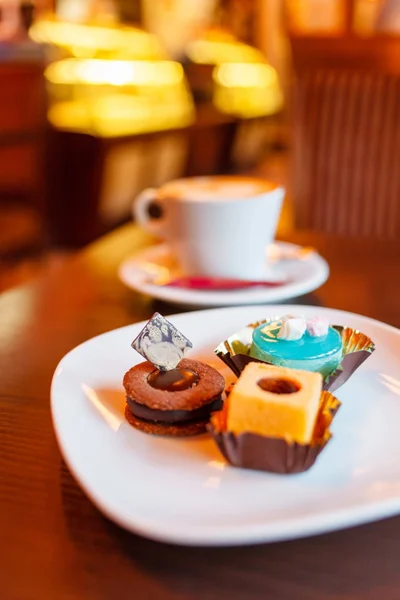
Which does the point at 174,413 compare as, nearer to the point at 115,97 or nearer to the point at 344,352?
the point at 344,352

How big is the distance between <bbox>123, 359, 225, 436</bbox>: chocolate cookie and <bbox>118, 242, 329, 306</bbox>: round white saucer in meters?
0.30

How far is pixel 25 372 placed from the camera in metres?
0.63

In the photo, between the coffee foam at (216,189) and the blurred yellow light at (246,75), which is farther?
the blurred yellow light at (246,75)

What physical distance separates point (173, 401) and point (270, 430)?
79 mm

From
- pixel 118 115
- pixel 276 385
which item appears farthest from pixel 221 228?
pixel 118 115

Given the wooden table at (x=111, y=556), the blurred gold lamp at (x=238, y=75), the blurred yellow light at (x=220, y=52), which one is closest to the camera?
the wooden table at (x=111, y=556)

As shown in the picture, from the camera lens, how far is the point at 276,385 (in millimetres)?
453

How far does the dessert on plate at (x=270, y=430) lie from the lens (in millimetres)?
405

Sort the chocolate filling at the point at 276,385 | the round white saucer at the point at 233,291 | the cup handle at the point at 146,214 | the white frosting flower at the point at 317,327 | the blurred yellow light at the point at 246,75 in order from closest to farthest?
the chocolate filling at the point at 276,385 → the white frosting flower at the point at 317,327 → the round white saucer at the point at 233,291 → the cup handle at the point at 146,214 → the blurred yellow light at the point at 246,75

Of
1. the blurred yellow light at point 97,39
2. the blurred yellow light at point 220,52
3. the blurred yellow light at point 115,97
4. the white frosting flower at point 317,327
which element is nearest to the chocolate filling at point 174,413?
the white frosting flower at point 317,327

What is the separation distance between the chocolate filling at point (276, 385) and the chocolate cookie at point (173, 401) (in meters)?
0.04

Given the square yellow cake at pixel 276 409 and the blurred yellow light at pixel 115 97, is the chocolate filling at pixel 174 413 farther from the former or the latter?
the blurred yellow light at pixel 115 97

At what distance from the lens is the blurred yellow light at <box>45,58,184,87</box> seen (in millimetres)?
3896

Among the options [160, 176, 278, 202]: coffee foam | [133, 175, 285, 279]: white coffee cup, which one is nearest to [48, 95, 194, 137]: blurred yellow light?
[160, 176, 278, 202]: coffee foam
